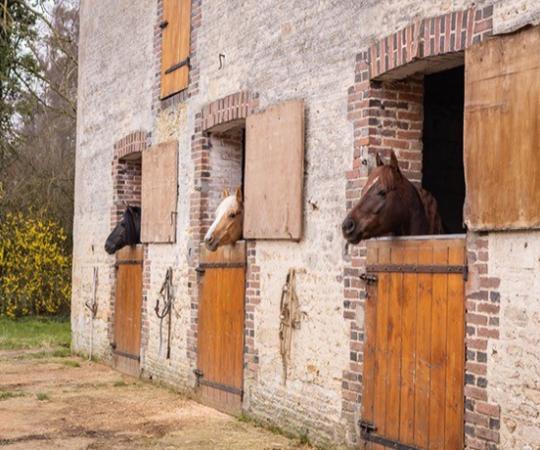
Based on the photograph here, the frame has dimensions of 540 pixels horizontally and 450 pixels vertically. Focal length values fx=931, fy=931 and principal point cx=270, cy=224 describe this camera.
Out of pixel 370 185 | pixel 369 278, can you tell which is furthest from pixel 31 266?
pixel 370 185

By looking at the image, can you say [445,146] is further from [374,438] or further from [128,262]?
[128,262]

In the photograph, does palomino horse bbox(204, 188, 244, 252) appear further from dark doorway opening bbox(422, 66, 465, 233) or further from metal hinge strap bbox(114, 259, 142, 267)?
metal hinge strap bbox(114, 259, 142, 267)

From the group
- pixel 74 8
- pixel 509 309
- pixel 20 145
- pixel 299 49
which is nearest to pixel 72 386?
pixel 299 49

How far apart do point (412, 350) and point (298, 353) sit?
165cm

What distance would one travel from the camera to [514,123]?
212 inches

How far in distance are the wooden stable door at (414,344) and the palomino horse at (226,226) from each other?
2.32 meters

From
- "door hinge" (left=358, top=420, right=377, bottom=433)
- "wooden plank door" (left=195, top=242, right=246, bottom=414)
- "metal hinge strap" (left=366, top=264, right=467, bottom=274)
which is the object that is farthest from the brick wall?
"wooden plank door" (left=195, top=242, right=246, bottom=414)

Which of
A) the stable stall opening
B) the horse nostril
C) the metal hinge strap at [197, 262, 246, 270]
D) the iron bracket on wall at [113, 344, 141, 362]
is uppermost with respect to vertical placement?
the stable stall opening

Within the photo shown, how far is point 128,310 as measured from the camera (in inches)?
470

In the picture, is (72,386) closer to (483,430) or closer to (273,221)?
(273,221)

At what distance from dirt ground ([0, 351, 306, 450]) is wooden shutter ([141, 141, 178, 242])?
1.82m

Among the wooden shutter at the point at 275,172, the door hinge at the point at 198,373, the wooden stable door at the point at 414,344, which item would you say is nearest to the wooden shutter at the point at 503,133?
the wooden stable door at the point at 414,344

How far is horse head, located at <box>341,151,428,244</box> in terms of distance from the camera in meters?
6.39

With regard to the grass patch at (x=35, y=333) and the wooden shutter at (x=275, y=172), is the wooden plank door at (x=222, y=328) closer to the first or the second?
the wooden shutter at (x=275, y=172)
